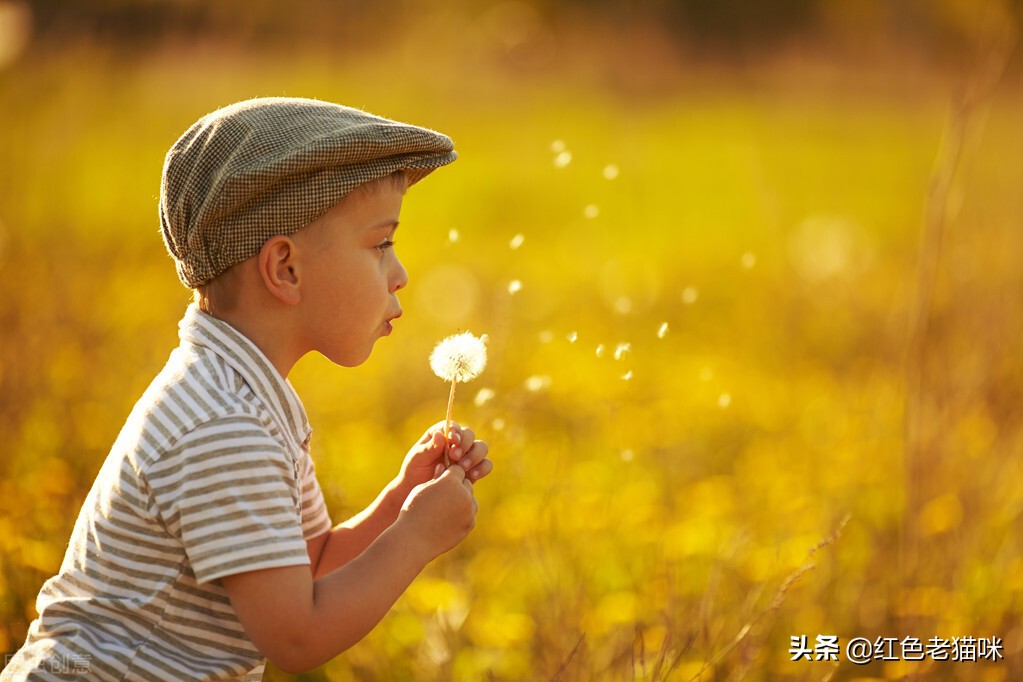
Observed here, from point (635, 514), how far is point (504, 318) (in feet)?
2.69

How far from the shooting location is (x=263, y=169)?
143 centimetres

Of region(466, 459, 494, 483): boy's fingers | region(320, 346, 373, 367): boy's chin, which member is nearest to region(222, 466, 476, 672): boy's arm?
region(466, 459, 494, 483): boy's fingers

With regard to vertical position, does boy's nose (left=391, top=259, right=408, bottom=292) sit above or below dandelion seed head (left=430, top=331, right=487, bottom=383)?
above

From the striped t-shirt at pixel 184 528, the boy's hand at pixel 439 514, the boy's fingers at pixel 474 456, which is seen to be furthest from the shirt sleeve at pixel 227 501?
the boy's fingers at pixel 474 456

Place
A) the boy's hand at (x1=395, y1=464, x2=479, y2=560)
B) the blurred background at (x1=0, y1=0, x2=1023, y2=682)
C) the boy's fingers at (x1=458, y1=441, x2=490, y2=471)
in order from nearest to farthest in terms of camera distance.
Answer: the boy's hand at (x1=395, y1=464, x2=479, y2=560), the boy's fingers at (x1=458, y1=441, x2=490, y2=471), the blurred background at (x1=0, y1=0, x2=1023, y2=682)

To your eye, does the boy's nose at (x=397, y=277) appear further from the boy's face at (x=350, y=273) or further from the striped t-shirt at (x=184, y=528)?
the striped t-shirt at (x=184, y=528)

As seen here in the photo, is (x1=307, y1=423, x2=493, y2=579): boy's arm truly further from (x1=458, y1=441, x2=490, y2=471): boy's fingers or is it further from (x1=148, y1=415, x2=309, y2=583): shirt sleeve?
(x1=148, y1=415, x2=309, y2=583): shirt sleeve

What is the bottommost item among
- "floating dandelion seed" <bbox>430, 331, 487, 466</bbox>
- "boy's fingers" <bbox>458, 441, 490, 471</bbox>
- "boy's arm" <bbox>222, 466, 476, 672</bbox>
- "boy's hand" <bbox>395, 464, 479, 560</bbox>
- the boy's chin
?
"boy's arm" <bbox>222, 466, 476, 672</bbox>

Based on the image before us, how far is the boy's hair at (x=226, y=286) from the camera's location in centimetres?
154

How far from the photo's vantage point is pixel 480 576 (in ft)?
8.45

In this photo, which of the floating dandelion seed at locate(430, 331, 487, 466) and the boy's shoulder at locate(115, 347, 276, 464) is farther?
→ the floating dandelion seed at locate(430, 331, 487, 466)

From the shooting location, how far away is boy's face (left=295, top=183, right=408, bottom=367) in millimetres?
1519

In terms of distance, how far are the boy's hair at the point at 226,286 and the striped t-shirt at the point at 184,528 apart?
0.03m

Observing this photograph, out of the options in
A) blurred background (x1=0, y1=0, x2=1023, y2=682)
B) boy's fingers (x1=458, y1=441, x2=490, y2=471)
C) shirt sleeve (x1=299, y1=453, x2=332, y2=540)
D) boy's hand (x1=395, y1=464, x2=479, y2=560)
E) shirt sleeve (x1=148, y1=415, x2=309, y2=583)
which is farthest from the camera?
blurred background (x1=0, y1=0, x2=1023, y2=682)
